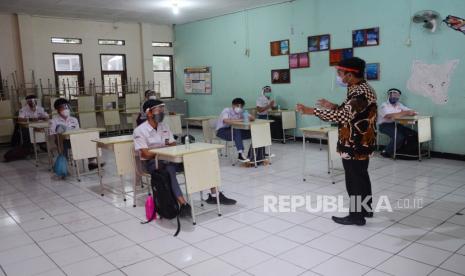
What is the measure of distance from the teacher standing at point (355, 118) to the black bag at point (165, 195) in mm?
1475

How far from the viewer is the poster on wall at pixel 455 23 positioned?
6256mm

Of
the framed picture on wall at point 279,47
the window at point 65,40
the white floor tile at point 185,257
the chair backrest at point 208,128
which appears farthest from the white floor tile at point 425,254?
the window at point 65,40

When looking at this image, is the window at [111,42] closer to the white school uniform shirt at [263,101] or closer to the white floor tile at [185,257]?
the white school uniform shirt at [263,101]

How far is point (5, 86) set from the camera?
31.1 ft

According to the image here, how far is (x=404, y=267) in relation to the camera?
9.48 ft

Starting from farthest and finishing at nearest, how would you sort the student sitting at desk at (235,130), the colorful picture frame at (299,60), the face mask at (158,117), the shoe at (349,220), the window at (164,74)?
the window at (164,74) → the colorful picture frame at (299,60) → the student sitting at desk at (235,130) → the face mask at (158,117) → the shoe at (349,220)

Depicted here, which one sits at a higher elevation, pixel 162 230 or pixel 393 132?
pixel 393 132

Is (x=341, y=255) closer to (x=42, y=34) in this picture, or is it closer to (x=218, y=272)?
(x=218, y=272)

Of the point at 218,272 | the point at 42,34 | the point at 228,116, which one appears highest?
the point at 42,34

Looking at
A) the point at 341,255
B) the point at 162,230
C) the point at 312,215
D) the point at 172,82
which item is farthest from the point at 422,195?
the point at 172,82

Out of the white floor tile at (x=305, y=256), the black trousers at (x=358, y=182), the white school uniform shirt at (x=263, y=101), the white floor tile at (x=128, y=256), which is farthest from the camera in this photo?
the white school uniform shirt at (x=263, y=101)

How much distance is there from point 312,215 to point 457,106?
403 cm

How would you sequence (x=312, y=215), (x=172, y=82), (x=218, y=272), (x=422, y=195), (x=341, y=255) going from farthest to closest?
(x=172, y=82), (x=422, y=195), (x=312, y=215), (x=341, y=255), (x=218, y=272)

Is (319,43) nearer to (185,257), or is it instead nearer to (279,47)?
(279,47)
